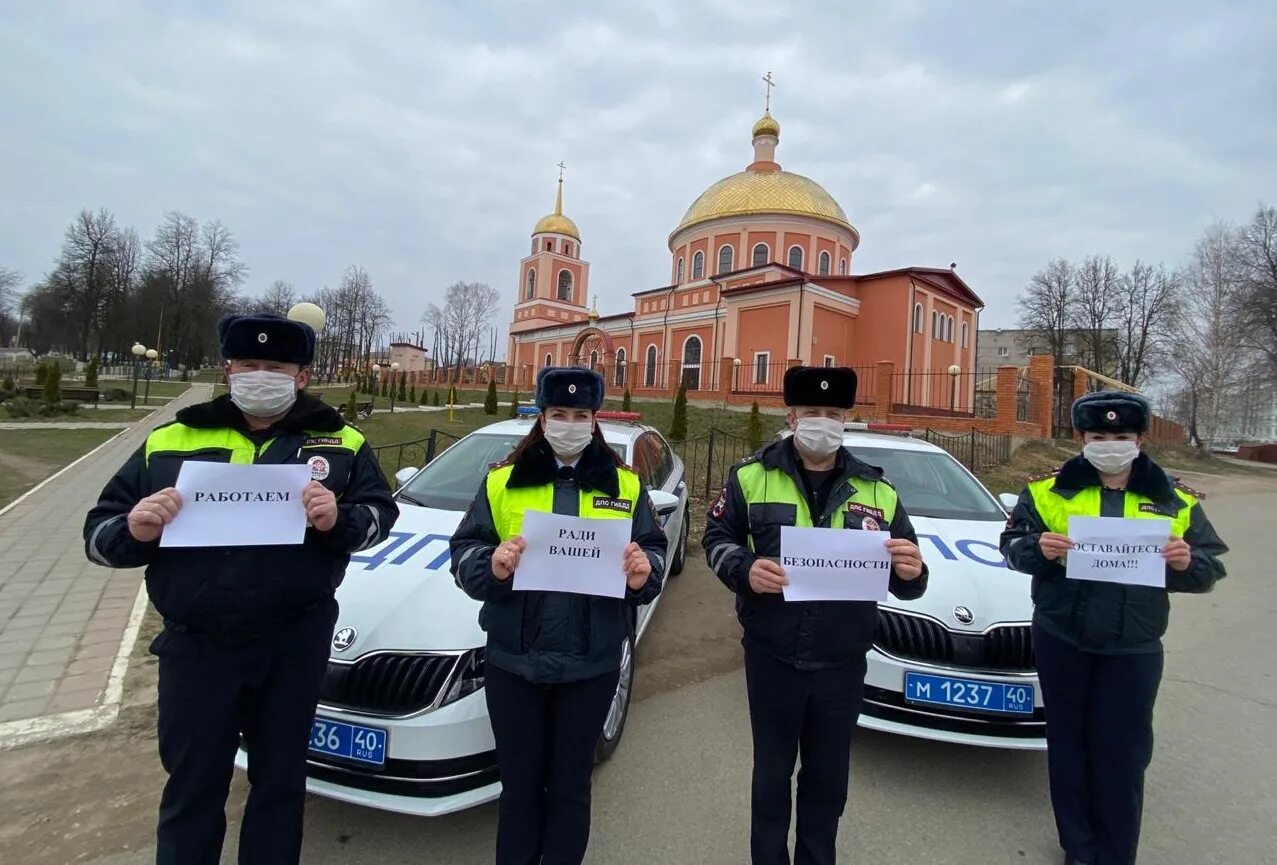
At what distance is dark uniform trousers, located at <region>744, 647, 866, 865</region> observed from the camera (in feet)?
7.34

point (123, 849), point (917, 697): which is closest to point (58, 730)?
point (123, 849)

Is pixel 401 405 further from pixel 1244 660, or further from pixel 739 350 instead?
pixel 1244 660

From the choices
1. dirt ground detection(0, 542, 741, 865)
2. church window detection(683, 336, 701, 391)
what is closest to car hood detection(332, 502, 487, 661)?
dirt ground detection(0, 542, 741, 865)

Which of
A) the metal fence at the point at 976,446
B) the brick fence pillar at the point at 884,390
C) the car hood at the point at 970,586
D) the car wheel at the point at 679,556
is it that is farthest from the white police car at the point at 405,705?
the brick fence pillar at the point at 884,390

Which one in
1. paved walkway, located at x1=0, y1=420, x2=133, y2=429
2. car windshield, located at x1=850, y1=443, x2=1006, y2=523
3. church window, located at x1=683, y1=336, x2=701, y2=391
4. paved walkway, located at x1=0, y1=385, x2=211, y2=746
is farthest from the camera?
church window, located at x1=683, y1=336, x2=701, y2=391

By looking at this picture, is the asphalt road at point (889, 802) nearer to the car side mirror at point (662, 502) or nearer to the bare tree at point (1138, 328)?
the car side mirror at point (662, 502)

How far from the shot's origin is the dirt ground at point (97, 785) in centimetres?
252

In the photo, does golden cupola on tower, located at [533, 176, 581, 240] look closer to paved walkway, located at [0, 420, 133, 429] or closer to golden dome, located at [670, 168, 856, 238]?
golden dome, located at [670, 168, 856, 238]

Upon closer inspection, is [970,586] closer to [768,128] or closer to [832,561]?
[832,561]

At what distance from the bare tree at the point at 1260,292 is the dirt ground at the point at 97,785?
42441 mm

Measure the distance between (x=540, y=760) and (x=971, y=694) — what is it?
7.06ft

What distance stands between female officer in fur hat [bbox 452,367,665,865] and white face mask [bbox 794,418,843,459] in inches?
27.9

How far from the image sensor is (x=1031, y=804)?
9.79 ft

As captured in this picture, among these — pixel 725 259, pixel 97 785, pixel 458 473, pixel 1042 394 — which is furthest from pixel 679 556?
pixel 725 259
